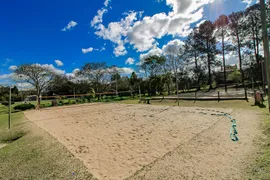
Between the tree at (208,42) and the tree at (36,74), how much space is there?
2791cm

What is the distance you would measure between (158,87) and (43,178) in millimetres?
25256

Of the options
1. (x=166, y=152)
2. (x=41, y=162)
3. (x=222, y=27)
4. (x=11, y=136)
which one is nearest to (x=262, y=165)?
(x=166, y=152)

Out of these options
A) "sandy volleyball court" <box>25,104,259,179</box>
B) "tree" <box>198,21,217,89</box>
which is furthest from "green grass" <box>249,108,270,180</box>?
"tree" <box>198,21,217,89</box>

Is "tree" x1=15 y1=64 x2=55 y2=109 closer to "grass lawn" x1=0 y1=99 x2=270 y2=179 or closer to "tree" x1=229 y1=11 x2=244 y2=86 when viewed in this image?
"grass lawn" x1=0 y1=99 x2=270 y2=179

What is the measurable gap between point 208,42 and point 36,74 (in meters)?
30.4

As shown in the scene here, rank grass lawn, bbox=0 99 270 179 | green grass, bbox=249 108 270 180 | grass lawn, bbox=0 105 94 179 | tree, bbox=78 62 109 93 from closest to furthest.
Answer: green grass, bbox=249 108 270 180 < grass lawn, bbox=0 99 270 179 < grass lawn, bbox=0 105 94 179 < tree, bbox=78 62 109 93

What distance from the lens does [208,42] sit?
2470 cm

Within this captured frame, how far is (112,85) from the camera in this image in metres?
37.6

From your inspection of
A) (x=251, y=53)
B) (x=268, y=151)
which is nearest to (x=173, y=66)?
(x=251, y=53)

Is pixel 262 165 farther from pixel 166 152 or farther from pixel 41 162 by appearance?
pixel 41 162

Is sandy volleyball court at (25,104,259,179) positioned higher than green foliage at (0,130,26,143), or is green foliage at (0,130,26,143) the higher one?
sandy volleyball court at (25,104,259,179)

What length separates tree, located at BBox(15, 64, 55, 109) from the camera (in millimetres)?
22836

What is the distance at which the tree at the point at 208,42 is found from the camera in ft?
79.5

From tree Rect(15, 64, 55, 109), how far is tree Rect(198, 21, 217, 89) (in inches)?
1099
